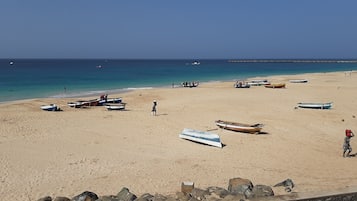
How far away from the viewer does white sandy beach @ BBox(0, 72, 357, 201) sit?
38.9 ft

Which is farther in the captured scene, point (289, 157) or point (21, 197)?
point (289, 157)

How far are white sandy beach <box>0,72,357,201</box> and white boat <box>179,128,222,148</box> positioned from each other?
10.9 inches

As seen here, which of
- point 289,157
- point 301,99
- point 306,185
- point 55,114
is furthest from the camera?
point 301,99

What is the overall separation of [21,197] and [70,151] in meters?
4.87

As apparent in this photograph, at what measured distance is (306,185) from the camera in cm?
1149

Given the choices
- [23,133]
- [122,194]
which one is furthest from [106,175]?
[23,133]

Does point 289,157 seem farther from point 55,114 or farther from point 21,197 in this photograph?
point 55,114

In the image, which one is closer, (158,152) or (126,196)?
(126,196)

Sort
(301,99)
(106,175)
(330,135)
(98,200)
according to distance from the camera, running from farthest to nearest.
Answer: (301,99) → (330,135) → (106,175) → (98,200)

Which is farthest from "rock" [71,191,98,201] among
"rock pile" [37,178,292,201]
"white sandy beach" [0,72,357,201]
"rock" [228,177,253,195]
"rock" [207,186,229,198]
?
"rock" [228,177,253,195]

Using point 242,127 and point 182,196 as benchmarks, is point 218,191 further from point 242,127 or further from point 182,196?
point 242,127

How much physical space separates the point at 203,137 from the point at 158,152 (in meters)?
2.33

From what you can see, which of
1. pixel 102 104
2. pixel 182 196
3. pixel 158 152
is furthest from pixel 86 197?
pixel 102 104

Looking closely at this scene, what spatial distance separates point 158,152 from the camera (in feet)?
50.4
